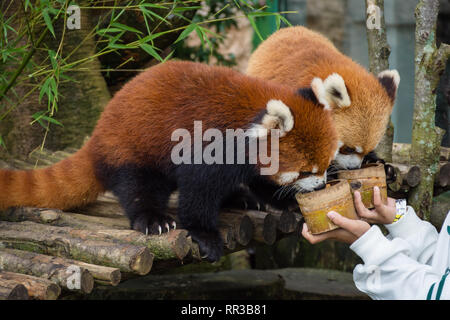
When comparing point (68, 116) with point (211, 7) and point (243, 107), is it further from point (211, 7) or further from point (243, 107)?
point (243, 107)

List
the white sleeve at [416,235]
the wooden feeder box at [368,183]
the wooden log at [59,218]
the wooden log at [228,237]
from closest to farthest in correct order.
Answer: the white sleeve at [416,235]
the wooden feeder box at [368,183]
the wooden log at [228,237]
the wooden log at [59,218]

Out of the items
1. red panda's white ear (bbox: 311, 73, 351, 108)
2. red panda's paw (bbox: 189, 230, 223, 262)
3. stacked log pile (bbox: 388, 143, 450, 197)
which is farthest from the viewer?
stacked log pile (bbox: 388, 143, 450, 197)

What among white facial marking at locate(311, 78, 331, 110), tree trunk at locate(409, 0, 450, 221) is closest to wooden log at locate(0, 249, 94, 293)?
white facial marking at locate(311, 78, 331, 110)

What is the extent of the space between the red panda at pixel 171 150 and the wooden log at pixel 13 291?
0.66 metres

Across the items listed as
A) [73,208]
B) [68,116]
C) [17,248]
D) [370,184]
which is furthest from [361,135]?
[68,116]

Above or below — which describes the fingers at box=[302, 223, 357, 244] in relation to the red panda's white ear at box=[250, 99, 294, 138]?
below

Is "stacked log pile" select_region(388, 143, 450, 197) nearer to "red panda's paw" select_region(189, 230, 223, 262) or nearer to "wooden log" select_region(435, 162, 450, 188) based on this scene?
"wooden log" select_region(435, 162, 450, 188)

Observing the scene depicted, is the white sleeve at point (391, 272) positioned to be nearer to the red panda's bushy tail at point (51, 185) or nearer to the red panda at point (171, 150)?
the red panda at point (171, 150)

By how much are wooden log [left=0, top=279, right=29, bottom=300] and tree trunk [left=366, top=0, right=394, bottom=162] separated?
233 cm

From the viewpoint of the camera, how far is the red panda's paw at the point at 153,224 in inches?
99.7

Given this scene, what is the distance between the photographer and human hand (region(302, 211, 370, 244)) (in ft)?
6.88

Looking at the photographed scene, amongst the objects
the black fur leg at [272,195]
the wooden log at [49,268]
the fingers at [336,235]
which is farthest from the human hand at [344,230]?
the wooden log at [49,268]

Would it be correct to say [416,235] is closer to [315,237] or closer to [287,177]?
[315,237]

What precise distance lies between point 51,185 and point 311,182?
1.31 metres
